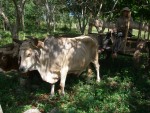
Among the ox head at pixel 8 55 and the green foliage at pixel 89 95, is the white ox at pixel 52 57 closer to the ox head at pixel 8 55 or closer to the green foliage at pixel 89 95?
the green foliage at pixel 89 95

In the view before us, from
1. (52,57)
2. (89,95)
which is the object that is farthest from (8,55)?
(89,95)

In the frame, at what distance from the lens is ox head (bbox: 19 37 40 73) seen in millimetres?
8172

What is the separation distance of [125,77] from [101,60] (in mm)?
2647

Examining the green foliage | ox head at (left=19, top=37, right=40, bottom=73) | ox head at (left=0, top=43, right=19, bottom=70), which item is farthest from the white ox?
ox head at (left=0, top=43, right=19, bottom=70)

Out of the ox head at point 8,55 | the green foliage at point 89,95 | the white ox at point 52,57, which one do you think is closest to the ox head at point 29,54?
the white ox at point 52,57

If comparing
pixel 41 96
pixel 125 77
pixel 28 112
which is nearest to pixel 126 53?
pixel 125 77

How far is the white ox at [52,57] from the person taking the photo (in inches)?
329

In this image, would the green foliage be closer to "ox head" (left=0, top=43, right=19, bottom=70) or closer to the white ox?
the white ox

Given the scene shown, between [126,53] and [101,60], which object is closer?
[126,53]

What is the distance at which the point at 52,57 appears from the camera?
28.9 ft

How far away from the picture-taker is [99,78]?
34.3 feet

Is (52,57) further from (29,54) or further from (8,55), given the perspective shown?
(8,55)

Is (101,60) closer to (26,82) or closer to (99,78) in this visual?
(99,78)

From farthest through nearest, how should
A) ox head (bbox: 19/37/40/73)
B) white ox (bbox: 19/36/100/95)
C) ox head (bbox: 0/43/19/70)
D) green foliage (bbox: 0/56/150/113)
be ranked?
ox head (bbox: 0/43/19/70), white ox (bbox: 19/36/100/95), ox head (bbox: 19/37/40/73), green foliage (bbox: 0/56/150/113)
